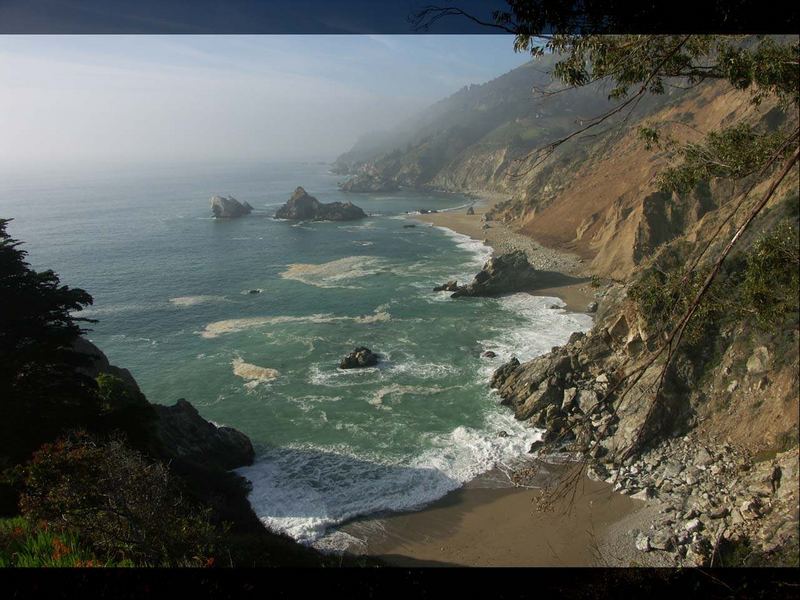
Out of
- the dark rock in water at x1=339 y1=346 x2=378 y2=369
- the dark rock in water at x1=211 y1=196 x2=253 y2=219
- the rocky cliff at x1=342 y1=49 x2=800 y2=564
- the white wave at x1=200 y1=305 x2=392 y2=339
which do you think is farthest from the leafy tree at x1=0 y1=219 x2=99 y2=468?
the dark rock in water at x1=211 y1=196 x2=253 y2=219

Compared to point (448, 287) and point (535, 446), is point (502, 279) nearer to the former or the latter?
point (448, 287)

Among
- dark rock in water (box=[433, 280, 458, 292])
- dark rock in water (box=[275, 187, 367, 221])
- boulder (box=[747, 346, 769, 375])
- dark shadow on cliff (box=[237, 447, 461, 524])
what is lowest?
dark shadow on cliff (box=[237, 447, 461, 524])

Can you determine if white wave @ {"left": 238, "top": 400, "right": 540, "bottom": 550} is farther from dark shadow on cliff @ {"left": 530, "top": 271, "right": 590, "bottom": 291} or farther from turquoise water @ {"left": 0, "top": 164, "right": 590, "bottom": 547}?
dark shadow on cliff @ {"left": 530, "top": 271, "right": 590, "bottom": 291}

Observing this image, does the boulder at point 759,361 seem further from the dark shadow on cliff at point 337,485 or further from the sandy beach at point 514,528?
the dark shadow on cliff at point 337,485

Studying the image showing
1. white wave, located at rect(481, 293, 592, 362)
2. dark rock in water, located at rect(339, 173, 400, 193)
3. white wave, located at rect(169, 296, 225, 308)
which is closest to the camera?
white wave, located at rect(481, 293, 592, 362)

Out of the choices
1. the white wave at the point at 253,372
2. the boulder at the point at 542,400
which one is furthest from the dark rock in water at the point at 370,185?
the boulder at the point at 542,400

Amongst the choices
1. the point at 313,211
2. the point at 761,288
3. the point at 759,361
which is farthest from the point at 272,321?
the point at 313,211

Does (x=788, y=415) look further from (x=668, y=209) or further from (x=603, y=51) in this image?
(x=668, y=209)
